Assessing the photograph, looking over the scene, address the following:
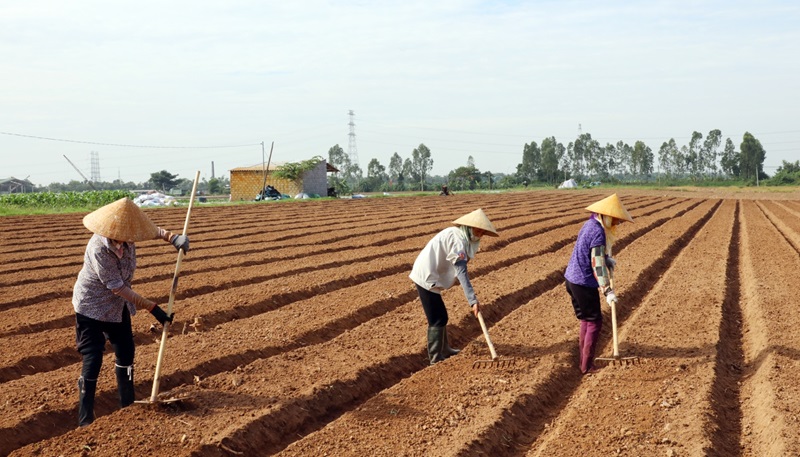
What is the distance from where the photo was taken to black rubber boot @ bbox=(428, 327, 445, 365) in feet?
23.6

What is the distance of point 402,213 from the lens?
97.8 feet

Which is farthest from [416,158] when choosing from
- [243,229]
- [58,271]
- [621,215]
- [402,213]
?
[621,215]

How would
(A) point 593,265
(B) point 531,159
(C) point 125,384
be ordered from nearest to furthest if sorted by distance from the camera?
1. (C) point 125,384
2. (A) point 593,265
3. (B) point 531,159

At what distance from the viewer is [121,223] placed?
17.4ft

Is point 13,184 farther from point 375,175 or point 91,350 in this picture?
point 91,350

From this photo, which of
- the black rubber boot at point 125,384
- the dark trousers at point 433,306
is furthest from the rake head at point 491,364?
the black rubber boot at point 125,384

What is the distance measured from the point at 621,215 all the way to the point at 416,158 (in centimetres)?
9160

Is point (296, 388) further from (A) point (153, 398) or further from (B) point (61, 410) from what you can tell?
(B) point (61, 410)

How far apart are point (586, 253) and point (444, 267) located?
1245mm

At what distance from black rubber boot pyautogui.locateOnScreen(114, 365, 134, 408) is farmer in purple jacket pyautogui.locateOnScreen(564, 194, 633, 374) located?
362cm

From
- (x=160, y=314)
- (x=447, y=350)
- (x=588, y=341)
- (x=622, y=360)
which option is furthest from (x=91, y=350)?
(x=622, y=360)

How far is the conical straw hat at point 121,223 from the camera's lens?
17.3 ft

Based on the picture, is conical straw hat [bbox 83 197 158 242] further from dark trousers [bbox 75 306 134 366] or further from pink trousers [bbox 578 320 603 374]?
pink trousers [bbox 578 320 603 374]

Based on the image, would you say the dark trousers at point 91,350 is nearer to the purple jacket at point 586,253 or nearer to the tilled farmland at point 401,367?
the tilled farmland at point 401,367
